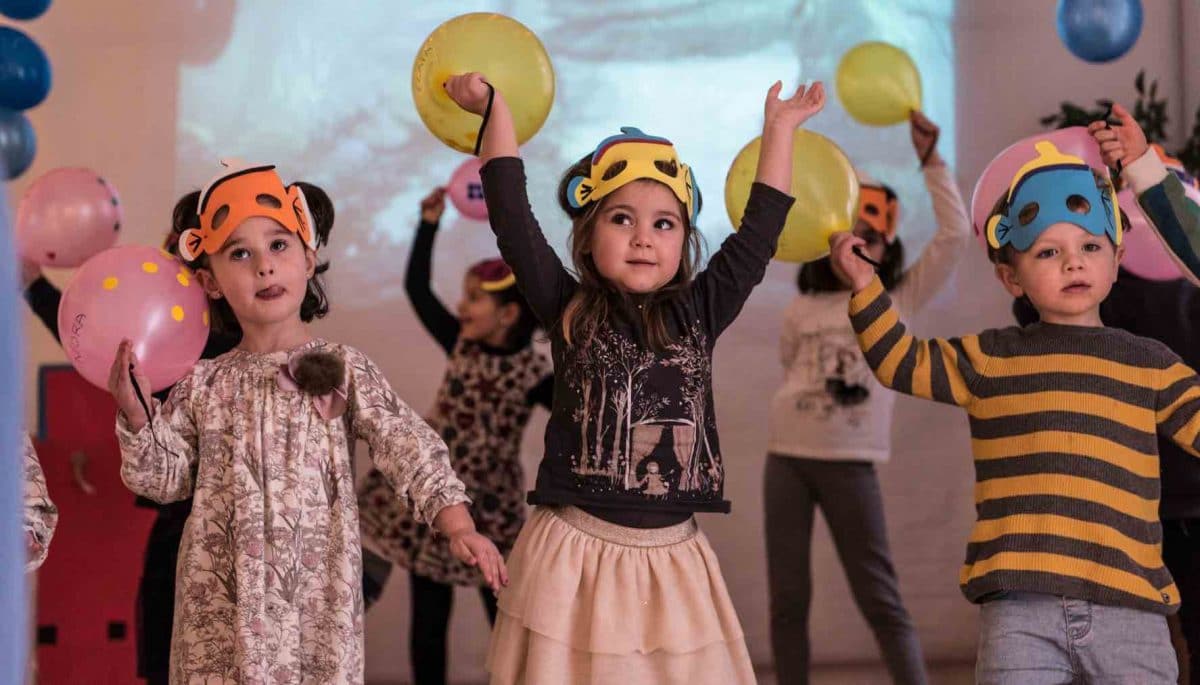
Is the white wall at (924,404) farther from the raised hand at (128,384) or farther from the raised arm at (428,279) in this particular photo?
the raised hand at (128,384)

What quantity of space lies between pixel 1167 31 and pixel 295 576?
3.25 metres

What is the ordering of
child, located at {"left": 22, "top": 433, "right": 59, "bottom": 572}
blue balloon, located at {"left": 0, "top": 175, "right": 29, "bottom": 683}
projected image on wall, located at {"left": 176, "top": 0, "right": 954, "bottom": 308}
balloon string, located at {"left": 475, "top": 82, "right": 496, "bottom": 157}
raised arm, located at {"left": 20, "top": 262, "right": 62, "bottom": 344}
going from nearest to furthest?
blue balloon, located at {"left": 0, "top": 175, "right": 29, "bottom": 683}, child, located at {"left": 22, "top": 433, "right": 59, "bottom": 572}, balloon string, located at {"left": 475, "top": 82, "right": 496, "bottom": 157}, raised arm, located at {"left": 20, "top": 262, "right": 62, "bottom": 344}, projected image on wall, located at {"left": 176, "top": 0, "right": 954, "bottom": 308}

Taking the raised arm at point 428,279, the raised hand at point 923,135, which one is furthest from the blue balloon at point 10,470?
the raised arm at point 428,279

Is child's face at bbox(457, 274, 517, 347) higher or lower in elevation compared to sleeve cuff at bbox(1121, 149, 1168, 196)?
lower

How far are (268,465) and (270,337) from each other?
0.22 metres

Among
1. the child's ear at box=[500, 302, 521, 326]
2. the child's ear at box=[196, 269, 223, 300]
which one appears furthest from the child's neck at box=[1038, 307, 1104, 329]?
the child's ear at box=[500, 302, 521, 326]

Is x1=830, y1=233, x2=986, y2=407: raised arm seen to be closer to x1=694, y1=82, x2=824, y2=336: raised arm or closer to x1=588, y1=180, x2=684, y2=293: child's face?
x1=694, y1=82, x2=824, y2=336: raised arm

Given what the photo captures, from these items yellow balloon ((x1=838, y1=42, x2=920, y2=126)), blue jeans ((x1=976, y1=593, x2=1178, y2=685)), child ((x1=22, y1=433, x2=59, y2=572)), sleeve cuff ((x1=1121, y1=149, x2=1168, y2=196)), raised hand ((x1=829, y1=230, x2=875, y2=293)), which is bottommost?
blue jeans ((x1=976, y1=593, x2=1178, y2=685))

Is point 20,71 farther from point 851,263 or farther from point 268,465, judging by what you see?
point 851,263

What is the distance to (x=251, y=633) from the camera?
181 centimetres

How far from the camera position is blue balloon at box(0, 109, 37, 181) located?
2838 millimetres

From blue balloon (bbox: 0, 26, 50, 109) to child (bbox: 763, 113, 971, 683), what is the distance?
182 centimetres

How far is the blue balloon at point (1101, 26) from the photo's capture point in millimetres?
2801

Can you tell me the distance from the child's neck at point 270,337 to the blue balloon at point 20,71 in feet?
3.84
